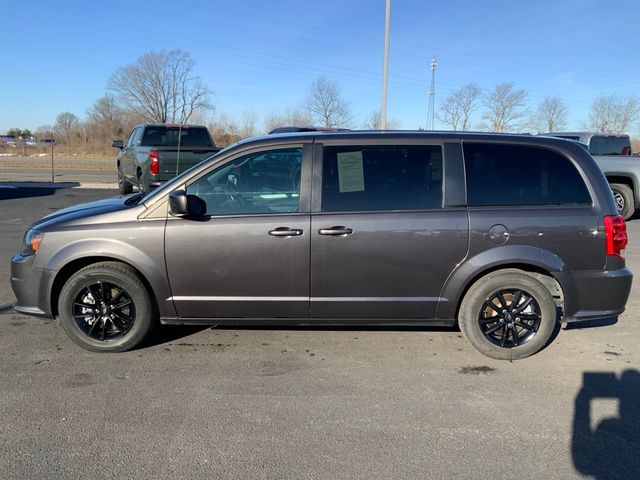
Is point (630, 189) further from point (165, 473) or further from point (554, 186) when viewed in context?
point (165, 473)

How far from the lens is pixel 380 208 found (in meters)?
3.79

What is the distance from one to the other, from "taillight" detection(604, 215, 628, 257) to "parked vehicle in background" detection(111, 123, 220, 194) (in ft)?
25.8

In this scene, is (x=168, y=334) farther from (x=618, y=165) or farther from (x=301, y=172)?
(x=618, y=165)

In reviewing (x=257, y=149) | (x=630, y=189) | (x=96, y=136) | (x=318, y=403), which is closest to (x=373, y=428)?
(x=318, y=403)

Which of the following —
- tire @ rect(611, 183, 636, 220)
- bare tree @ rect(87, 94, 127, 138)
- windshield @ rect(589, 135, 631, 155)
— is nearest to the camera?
tire @ rect(611, 183, 636, 220)

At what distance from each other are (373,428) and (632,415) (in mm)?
1731

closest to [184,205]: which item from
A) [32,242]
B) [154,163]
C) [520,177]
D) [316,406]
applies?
[32,242]

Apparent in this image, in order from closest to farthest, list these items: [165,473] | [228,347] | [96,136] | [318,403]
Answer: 1. [165,473]
2. [318,403]
3. [228,347]
4. [96,136]

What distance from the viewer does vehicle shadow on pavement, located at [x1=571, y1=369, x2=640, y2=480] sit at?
2.57 m

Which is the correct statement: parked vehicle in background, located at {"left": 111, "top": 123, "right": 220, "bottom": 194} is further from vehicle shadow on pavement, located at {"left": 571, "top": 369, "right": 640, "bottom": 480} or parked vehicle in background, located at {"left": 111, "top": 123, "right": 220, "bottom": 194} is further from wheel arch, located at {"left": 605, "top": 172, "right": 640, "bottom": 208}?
wheel arch, located at {"left": 605, "top": 172, "right": 640, "bottom": 208}

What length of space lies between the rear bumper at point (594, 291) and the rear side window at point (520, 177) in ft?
1.98

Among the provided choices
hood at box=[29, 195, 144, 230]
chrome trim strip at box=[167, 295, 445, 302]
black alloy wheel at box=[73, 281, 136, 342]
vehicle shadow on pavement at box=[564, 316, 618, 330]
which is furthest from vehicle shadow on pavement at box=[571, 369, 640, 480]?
hood at box=[29, 195, 144, 230]

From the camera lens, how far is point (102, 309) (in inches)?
154

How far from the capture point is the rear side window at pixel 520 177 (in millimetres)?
3838
